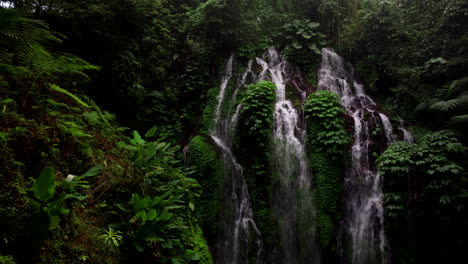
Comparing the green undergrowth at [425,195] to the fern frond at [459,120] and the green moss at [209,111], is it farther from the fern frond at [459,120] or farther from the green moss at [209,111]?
the green moss at [209,111]

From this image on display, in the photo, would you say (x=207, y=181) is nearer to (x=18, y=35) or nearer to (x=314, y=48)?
(x=18, y=35)

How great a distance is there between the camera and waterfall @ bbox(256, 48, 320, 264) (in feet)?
24.5

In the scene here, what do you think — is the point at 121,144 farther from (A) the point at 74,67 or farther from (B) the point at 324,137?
(B) the point at 324,137

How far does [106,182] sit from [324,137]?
7076mm

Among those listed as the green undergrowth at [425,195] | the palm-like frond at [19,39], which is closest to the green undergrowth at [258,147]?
the green undergrowth at [425,195]

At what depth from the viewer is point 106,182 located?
3.12 m

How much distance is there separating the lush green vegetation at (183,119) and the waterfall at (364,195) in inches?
12.7

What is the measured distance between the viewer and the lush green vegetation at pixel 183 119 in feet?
8.32

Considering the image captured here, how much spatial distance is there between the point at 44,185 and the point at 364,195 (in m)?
8.28

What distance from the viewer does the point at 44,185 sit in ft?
6.01

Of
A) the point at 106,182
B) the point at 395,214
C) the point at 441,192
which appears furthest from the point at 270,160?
the point at 106,182

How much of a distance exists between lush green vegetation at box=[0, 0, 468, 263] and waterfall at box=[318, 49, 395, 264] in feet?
1.06

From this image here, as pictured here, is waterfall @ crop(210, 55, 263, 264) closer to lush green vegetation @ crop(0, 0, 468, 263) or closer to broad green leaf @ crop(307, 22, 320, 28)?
lush green vegetation @ crop(0, 0, 468, 263)

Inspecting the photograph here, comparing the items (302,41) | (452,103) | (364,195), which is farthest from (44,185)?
(302,41)
